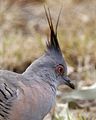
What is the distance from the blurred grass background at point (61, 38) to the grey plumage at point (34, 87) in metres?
0.48

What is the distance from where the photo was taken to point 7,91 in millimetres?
5113

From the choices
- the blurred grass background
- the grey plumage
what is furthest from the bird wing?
the blurred grass background

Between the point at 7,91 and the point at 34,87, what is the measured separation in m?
0.30

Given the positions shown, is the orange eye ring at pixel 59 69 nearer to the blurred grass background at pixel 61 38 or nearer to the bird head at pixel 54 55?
the bird head at pixel 54 55

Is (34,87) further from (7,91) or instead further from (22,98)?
(7,91)

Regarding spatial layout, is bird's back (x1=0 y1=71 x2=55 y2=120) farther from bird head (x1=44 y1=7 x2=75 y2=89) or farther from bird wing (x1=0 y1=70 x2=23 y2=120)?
bird head (x1=44 y1=7 x2=75 y2=89)

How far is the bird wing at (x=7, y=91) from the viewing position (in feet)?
16.5

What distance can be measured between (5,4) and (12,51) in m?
1.61

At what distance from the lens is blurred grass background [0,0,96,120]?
7.04m

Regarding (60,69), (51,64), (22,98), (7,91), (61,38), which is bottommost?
(61,38)

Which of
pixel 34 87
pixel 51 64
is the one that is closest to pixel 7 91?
pixel 34 87

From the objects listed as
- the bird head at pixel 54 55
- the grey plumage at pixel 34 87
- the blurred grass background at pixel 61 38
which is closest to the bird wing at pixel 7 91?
the grey plumage at pixel 34 87

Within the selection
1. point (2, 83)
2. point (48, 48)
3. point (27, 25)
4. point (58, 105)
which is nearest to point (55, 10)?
point (27, 25)

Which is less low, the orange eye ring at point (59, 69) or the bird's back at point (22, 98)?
the bird's back at point (22, 98)
